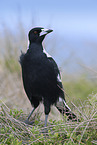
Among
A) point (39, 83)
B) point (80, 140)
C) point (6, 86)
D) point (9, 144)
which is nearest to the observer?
point (80, 140)

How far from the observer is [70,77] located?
8.89 meters

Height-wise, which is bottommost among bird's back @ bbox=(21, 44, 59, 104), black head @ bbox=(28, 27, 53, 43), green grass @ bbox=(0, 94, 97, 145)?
green grass @ bbox=(0, 94, 97, 145)

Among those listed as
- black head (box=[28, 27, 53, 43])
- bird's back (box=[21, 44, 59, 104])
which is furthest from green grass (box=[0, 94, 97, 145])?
black head (box=[28, 27, 53, 43])

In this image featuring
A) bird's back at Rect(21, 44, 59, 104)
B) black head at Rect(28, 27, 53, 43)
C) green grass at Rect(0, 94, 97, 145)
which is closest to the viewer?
green grass at Rect(0, 94, 97, 145)

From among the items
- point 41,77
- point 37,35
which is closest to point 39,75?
point 41,77

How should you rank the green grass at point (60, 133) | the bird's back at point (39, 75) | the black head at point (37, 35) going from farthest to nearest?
the black head at point (37, 35) < the bird's back at point (39, 75) < the green grass at point (60, 133)

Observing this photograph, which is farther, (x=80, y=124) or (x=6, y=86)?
(x=6, y=86)

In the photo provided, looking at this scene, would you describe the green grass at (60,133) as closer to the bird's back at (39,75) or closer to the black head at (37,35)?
the bird's back at (39,75)

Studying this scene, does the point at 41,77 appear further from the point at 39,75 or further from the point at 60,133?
the point at 60,133

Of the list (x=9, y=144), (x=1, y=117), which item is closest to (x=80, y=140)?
(x=9, y=144)

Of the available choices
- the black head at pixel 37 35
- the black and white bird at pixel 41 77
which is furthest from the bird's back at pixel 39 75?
the black head at pixel 37 35

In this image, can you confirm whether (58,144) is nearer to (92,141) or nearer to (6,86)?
(92,141)

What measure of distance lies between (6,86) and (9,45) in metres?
1.14

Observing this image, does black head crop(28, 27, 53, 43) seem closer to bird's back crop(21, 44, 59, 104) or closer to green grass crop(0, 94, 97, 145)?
bird's back crop(21, 44, 59, 104)
